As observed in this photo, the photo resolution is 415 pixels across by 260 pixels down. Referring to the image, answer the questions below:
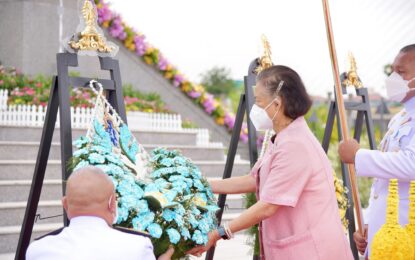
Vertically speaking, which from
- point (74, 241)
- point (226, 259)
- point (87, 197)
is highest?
point (87, 197)

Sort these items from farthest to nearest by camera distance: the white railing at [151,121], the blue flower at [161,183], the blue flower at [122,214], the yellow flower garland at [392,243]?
the white railing at [151,121]
the blue flower at [161,183]
the blue flower at [122,214]
the yellow flower garland at [392,243]

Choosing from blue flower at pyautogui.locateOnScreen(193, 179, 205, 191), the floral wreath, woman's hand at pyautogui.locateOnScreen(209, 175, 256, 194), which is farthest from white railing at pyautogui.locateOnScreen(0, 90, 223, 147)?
blue flower at pyautogui.locateOnScreen(193, 179, 205, 191)

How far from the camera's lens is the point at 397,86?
3.44 metres

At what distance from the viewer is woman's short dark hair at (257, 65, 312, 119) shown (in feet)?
10.3

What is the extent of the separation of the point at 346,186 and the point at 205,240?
118 inches

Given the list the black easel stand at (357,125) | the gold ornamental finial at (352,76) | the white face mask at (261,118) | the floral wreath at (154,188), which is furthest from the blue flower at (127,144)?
the gold ornamental finial at (352,76)

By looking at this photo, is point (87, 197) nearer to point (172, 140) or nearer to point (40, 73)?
point (172, 140)

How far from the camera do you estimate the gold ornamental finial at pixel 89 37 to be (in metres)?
3.60

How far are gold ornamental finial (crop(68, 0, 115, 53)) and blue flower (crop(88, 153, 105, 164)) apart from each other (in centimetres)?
87

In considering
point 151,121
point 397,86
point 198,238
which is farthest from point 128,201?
point 151,121

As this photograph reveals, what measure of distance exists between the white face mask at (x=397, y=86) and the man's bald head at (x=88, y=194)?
1786 millimetres

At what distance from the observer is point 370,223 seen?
11.5 feet

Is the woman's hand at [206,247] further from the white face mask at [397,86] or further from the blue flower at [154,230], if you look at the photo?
the white face mask at [397,86]

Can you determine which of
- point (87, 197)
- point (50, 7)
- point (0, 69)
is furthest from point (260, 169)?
point (50, 7)
